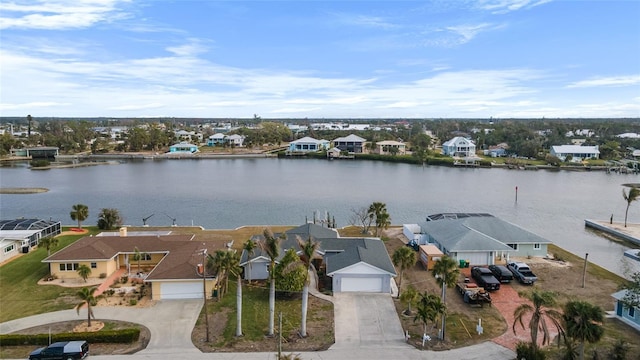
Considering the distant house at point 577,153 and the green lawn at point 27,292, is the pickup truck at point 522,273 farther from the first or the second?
the distant house at point 577,153

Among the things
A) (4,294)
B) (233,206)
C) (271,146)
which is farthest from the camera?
(271,146)

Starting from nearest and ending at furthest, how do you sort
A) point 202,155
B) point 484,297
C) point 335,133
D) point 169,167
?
point 484,297 → point 169,167 → point 202,155 → point 335,133

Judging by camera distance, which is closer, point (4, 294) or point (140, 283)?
point (4, 294)

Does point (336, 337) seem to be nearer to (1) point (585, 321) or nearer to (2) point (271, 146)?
(1) point (585, 321)

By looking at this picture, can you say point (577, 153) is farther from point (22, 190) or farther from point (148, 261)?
point (22, 190)

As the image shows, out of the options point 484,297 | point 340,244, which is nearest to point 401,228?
point 340,244

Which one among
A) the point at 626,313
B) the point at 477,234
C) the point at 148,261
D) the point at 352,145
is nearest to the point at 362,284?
the point at 477,234
